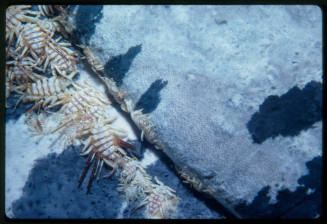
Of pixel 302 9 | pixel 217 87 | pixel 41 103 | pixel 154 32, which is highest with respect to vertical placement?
pixel 302 9

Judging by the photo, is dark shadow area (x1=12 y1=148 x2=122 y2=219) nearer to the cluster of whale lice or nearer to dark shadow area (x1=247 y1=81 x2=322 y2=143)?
the cluster of whale lice

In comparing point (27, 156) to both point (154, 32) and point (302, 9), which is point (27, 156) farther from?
point (302, 9)

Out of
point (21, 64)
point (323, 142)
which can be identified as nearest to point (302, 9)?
point (323, 142)

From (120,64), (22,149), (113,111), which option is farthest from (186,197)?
(22,149)

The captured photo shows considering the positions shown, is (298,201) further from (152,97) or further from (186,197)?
(152,97)

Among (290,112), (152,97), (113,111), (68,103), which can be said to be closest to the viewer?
(290,112)

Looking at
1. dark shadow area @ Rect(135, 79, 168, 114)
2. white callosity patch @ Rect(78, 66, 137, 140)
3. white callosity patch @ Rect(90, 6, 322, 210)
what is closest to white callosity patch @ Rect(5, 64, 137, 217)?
white callosity patch @ Rect(78, 66, 137, 140)

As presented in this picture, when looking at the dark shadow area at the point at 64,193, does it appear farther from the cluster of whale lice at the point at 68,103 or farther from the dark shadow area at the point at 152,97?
the dark shadow area at the point at 152,97
